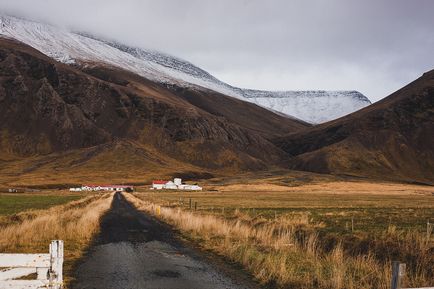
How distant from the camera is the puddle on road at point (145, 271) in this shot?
13.5m

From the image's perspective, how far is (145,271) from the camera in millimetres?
15664

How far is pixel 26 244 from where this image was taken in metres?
20.0

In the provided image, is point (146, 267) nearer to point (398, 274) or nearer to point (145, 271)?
point (145, 271)

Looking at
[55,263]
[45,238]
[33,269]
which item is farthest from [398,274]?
[45,238]

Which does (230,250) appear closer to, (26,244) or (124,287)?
(124,287)

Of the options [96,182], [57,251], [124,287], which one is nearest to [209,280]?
[124,287]

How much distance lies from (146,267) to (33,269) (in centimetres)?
723

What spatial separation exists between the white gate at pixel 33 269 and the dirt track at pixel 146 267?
3651 millimetres

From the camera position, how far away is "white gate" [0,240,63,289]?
9.27 metres

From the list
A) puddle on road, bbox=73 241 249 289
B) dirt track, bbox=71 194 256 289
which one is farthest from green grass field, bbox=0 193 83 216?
puddle on road, bbox=73 241 249 289

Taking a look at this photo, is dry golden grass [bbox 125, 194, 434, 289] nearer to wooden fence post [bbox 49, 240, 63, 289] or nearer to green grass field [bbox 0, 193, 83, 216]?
wooden fence post [bbox 49, 240, 63, 289]

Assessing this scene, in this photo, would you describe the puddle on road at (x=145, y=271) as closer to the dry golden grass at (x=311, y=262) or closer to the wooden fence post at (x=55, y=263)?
the dry golden grass at (x=311, y=262)

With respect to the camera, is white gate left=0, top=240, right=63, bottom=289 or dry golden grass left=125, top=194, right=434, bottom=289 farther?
dry golden grass left=125, top=194, right=434, bottom=289

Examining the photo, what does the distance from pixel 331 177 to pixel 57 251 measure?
191 metres
